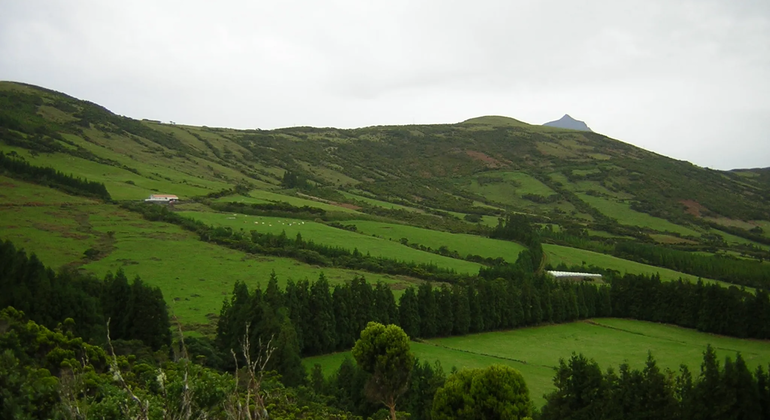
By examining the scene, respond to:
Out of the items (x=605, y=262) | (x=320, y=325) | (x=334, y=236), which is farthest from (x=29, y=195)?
(x=605, y=262)

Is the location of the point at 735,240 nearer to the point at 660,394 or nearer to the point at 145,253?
the point at 660,394

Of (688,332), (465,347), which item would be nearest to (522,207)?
(688,332)

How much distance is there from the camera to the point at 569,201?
6585 inches

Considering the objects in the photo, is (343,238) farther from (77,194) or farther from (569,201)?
(569,201)

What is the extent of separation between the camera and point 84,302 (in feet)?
109

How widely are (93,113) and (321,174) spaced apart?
81.4 m

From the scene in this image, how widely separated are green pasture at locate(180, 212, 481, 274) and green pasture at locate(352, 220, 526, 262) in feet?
20.0

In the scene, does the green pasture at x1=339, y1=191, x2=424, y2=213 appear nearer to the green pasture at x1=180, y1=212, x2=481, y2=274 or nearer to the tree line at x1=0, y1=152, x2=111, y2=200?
the green pasture at x1=180, y1=212, x2=481, y2=274

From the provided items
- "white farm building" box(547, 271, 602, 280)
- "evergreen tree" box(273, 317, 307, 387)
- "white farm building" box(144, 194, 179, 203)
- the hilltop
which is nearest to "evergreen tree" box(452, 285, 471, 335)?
"evergreen tree" box(273, 317, 307, 387)

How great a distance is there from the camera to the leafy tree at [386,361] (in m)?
28.9

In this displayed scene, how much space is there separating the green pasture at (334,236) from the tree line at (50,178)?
18068 mm

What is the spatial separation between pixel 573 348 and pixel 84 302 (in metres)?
44.0

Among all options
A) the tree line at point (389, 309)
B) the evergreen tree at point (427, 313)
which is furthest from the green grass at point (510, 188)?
the evergreen tree at point (427, 313)

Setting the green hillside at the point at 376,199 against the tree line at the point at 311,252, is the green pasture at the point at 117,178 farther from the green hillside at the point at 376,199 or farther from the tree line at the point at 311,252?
the tree line at the point at 311,252
